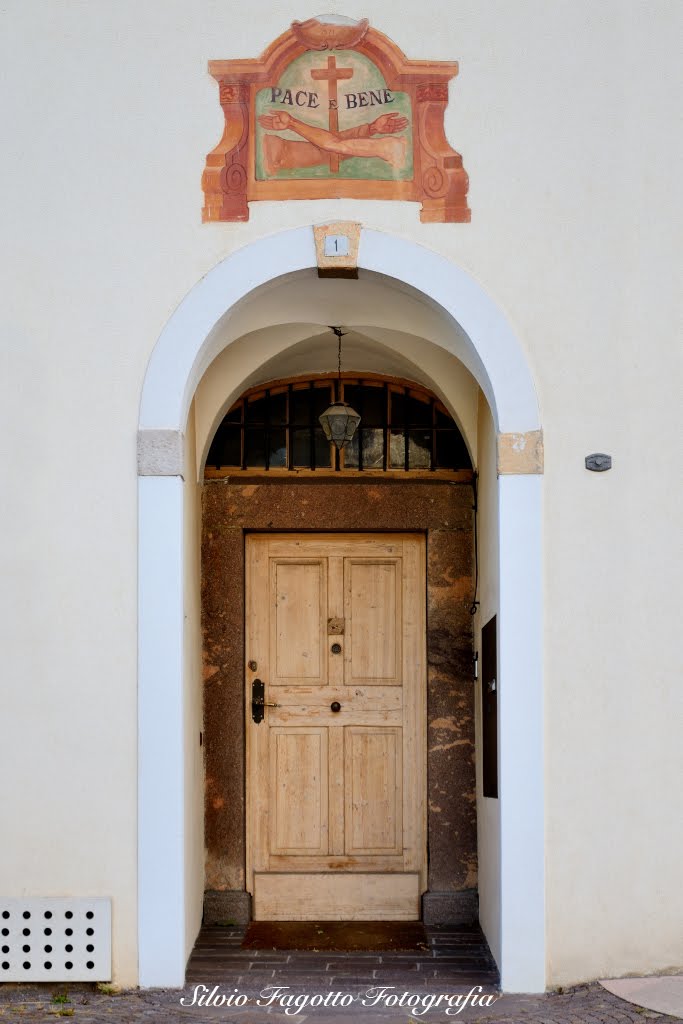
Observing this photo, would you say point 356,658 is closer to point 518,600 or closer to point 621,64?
point 518,600

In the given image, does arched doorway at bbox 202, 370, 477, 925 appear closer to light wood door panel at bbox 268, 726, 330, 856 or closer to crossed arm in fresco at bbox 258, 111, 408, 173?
light wood door panel at bbox 268, 726, 330, 856

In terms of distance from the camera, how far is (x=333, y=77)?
21.3ft

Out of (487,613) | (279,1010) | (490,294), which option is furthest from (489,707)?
(490,294)

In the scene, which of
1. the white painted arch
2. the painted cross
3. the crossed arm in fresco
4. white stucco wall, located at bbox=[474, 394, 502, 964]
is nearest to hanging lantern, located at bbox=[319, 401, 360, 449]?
white stucco wall, located at bbox=[474, 394, 502, 964]

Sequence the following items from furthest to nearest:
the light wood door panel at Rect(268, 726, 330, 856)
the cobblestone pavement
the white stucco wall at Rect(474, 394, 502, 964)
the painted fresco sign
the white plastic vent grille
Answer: the light wood door panel at Rect(268, 726, 330, 856) → the white stucco wall at Rect(474, 394, 502, 964) → the painted fresco sign → the white plastic vent grille → the cobblestone pavement

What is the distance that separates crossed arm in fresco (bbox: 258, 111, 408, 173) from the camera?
645cm

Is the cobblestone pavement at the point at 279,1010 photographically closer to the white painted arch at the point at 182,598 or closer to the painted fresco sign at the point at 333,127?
the white painted arch at the point at 182,598

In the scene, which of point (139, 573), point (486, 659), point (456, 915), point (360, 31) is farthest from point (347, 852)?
point (360, 31)

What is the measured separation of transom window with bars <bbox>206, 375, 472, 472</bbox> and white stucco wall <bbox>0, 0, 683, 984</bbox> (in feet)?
6.22

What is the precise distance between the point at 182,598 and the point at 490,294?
85.0 inches

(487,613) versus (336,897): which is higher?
(487,613)

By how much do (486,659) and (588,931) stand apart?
5.59 feet

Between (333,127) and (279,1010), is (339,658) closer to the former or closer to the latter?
(279,1010)

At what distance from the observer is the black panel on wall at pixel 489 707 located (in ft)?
22.4
